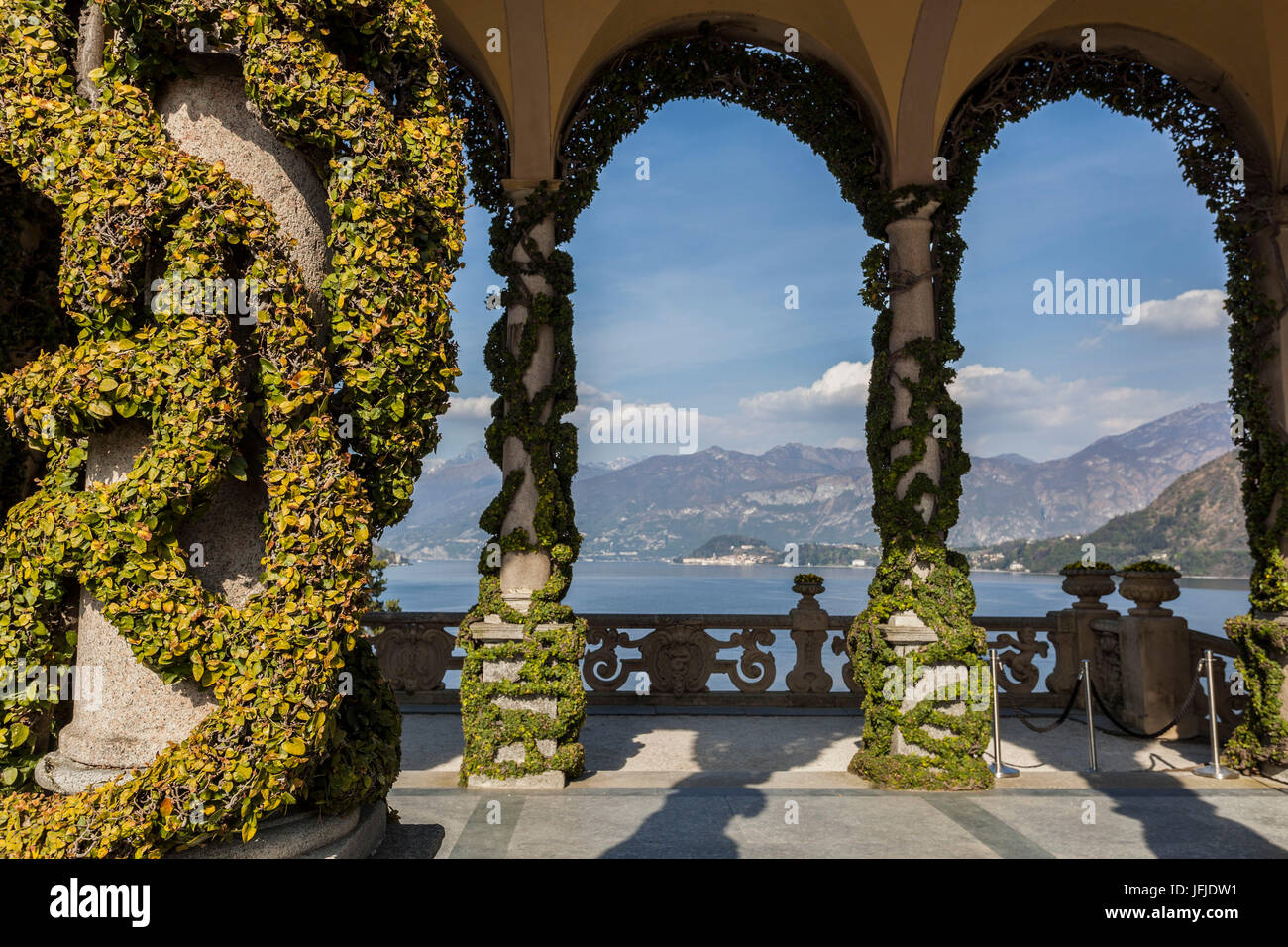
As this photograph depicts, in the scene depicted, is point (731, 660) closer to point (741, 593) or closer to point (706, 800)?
point (706, 800)

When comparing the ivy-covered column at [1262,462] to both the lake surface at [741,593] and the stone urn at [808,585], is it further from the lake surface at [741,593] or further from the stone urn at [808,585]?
the lake surface at [741,593]

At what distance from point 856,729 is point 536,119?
255 inches

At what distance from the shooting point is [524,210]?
23.7ft

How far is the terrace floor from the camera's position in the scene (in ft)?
17.4

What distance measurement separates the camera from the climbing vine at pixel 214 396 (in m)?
2.26

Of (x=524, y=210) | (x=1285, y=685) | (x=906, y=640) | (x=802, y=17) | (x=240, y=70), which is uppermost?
(x=802, y=17)

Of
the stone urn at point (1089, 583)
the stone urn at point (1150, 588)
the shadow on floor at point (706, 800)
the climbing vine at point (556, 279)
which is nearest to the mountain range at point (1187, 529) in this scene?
the stone urn at point (1089, 583)

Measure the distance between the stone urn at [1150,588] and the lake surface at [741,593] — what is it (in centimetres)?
1045

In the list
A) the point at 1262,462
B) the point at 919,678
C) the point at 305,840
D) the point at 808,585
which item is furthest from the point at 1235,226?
the point at 305,840

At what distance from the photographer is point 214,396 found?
2.30 meters

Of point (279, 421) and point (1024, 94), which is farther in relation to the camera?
point (1024, 94)

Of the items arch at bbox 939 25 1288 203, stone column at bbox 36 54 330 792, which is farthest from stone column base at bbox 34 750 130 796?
arch at bbox 939 25 1288 203

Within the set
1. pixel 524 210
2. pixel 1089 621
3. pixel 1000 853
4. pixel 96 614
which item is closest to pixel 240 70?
pixel 96 614

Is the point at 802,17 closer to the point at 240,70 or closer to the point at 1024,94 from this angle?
the point at 1024,94
